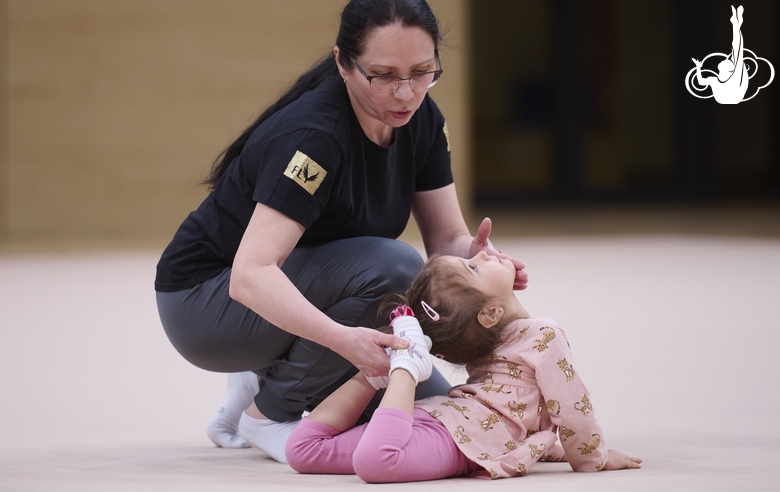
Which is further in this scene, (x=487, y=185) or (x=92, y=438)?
(x=487, y=185)

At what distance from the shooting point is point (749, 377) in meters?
2.97

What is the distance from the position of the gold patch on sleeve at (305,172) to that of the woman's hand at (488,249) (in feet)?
1.18

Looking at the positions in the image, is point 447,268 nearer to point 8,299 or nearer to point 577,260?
point 8,299

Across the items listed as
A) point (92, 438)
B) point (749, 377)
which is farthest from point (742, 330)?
point (92, 438)

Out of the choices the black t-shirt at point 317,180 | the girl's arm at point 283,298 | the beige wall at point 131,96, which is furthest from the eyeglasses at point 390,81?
the beige wall at point 131,96

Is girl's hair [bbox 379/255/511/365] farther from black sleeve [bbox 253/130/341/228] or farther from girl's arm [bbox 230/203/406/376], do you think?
black sleeve [bbox 253/130/341/228]

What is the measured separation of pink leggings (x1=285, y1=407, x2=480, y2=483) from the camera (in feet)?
6.06

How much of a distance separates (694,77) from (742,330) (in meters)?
8.60

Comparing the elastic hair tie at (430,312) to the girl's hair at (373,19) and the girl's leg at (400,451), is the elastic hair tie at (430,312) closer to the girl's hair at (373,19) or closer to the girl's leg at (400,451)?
the girl's leg at (400,451)

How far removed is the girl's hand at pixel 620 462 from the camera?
1966 millimetres

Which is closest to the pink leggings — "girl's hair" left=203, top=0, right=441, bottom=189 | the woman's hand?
the woman's hand

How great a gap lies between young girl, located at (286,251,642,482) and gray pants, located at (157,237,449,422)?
115mm

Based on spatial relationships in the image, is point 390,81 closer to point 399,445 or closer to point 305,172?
point 305,172

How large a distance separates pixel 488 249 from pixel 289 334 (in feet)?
1.55
